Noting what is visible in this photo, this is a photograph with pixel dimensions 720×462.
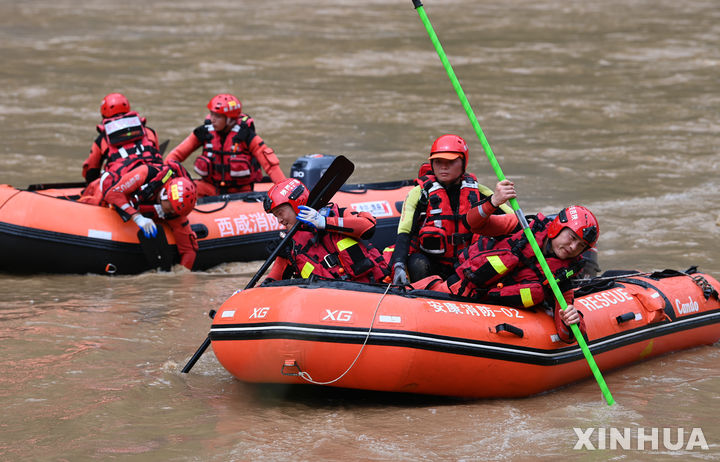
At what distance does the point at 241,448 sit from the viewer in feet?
14.7

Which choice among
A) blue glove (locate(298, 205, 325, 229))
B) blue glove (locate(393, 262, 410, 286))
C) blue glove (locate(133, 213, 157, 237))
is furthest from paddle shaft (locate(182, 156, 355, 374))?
blue glove (locate(133, 213, 157, 237))

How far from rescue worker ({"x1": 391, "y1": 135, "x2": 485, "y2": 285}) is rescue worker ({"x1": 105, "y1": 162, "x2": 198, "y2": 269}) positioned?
2316mm

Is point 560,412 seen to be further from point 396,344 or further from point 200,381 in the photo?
point 200,381

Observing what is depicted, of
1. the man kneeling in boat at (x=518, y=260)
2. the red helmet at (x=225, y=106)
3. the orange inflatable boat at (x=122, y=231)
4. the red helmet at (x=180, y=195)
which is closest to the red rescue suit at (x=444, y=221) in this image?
the man kneeling in boat at (x=518, y=260)

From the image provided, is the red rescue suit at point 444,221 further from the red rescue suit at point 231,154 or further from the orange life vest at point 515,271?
the red rescue suit at point 231,154

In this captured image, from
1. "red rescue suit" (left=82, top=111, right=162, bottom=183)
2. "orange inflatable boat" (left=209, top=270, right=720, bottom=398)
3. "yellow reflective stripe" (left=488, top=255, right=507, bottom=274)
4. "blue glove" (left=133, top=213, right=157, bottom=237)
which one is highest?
"red rescue suit" (left=82, top=111, right=162, bottom=183)

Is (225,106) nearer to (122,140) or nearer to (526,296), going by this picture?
(122,140)

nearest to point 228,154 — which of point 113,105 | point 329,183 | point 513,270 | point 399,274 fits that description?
point 113,105

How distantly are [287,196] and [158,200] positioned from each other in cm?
279

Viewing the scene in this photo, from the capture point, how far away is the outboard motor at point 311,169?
8148mm

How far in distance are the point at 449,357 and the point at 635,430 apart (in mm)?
961

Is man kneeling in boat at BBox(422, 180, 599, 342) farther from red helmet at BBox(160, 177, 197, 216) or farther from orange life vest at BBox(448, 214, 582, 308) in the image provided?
red helmet at BBox(160, 177, 197, 216)

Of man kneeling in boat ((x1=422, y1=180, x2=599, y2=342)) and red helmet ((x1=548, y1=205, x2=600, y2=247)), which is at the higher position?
red helmet ((x1=548, y1=205, x2=600, y2=247))

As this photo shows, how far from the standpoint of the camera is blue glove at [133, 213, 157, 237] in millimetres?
7652
